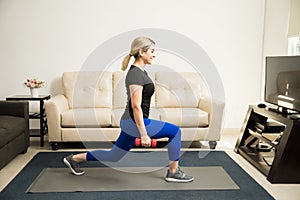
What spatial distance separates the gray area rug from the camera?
124 inches

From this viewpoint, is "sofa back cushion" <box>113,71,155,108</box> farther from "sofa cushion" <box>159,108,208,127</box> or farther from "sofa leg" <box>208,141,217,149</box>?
"sofa leg" <box>208,141,217,149</box>

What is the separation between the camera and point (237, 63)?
5.32 metres

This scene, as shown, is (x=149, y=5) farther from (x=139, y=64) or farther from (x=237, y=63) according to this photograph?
(x=139, y=64)

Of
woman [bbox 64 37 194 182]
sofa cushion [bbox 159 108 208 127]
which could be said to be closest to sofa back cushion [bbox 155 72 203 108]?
sofa cushion [bbox 159 108 208 127]

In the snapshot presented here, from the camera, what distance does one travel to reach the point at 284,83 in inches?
150

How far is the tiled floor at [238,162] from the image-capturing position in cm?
308

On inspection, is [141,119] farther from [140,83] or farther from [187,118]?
[187,118]

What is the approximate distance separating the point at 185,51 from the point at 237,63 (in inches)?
30.4

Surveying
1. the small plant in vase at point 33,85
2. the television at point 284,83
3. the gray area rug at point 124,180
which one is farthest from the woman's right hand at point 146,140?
the small plant in vase at point 33,85

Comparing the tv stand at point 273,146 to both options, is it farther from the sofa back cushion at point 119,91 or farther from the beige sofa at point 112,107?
the sofa back cushion at point 119,91

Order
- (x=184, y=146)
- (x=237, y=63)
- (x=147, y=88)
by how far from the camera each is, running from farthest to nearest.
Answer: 1. (x=237, y=63)
2. (x=184, y=146)
3. (x=147, y=88)

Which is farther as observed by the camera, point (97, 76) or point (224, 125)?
point (224, 125)

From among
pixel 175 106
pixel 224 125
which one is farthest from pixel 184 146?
pixel 224 125

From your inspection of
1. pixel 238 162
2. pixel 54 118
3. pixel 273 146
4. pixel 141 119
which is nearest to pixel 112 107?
pixel 54 118
